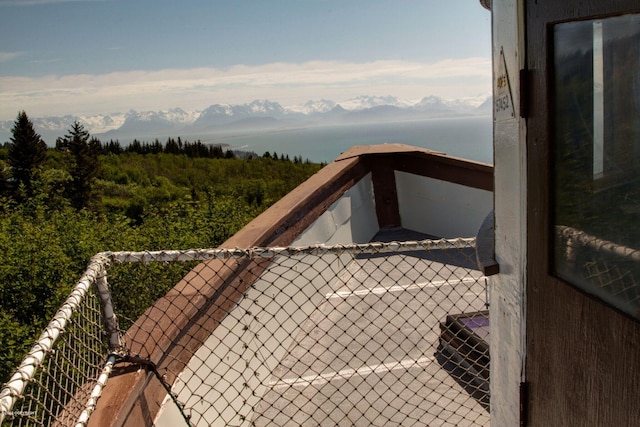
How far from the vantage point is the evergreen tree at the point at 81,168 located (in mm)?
25270

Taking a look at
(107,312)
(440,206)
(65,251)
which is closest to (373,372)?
(107,312)

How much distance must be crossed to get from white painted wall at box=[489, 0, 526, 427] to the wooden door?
50mm

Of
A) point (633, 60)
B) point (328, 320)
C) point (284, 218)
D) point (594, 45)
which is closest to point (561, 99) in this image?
point (594, 45)

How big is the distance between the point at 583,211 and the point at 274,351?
2592 mm

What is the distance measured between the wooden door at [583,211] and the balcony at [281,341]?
0.41 meters

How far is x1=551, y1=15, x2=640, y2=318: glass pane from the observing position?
1.20m

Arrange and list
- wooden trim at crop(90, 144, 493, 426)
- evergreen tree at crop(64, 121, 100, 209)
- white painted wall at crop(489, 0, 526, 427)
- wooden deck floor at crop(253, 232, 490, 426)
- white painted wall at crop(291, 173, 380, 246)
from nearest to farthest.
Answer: white painted wall at crop(489, 0, 526, 427), wooden trim at crop(90, 144, 493, 426), wooden deck floor at crop(253, 232, 490, 426), white painted wall at crop(291, 173, 380, 246), evergreen tree at crop(64, 121, 100, 209)

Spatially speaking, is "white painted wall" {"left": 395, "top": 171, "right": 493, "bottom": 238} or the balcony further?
"white painted wall" {"left": 395, "top": 171, "right": 493, "bottom": 238}

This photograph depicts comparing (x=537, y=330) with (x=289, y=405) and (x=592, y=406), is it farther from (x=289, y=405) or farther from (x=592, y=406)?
(x=289, y=405)

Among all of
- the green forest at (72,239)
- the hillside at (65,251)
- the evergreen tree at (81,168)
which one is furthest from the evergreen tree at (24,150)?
the hillside at (65,251)

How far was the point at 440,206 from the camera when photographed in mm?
6301

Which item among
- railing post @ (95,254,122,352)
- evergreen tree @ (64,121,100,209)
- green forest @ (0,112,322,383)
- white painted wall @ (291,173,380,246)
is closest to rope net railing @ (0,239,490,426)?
railing post @ (95,254,122,352)

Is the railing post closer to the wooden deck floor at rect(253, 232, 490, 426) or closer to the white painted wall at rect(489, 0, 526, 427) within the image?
the wooden deck floor at rect(253, 232, 490, 426)

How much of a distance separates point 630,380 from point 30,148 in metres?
33.8
